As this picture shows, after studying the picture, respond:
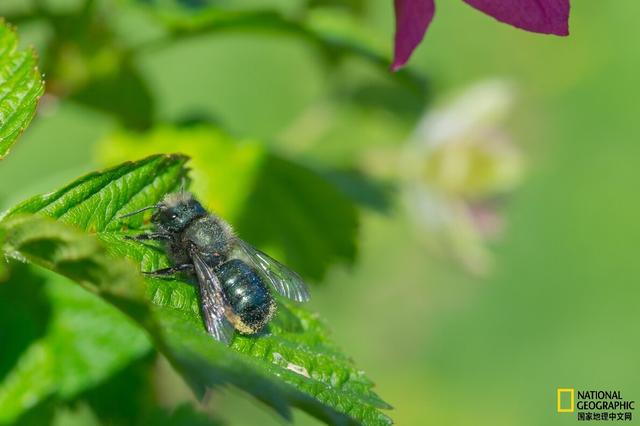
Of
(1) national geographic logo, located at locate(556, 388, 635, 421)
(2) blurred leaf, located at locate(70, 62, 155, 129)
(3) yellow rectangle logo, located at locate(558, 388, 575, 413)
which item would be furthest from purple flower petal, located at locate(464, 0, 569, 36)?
(3) yellow rectangle logo, located at locate(558, 388, 575, 413)

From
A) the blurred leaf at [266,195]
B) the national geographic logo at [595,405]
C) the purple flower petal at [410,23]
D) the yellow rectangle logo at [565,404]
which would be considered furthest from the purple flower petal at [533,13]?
the yellow rectangle logo at [565,404]

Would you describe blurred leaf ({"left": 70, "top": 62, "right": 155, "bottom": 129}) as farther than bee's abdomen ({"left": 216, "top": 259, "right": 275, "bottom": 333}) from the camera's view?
Yes

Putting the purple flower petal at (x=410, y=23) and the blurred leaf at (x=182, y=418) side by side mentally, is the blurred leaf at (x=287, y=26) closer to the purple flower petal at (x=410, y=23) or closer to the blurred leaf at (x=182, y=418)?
the purple flower petal at (x=410, y=23)

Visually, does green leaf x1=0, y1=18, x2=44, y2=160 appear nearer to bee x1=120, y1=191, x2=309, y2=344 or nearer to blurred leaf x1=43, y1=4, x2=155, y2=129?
bee x1=120, y1=191, x2=309, y2=344

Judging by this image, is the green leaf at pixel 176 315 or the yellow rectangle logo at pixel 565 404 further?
the yellow rectangle logo at pixel 565 404

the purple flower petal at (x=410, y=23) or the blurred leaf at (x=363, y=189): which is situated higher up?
→ the blurred leaf at (x=363, y=189)

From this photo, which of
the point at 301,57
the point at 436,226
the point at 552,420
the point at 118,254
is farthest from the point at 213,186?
the point at 301,57

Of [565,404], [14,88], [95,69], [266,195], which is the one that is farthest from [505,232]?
[14,88]

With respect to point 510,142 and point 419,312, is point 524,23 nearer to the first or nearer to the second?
point 510,142
